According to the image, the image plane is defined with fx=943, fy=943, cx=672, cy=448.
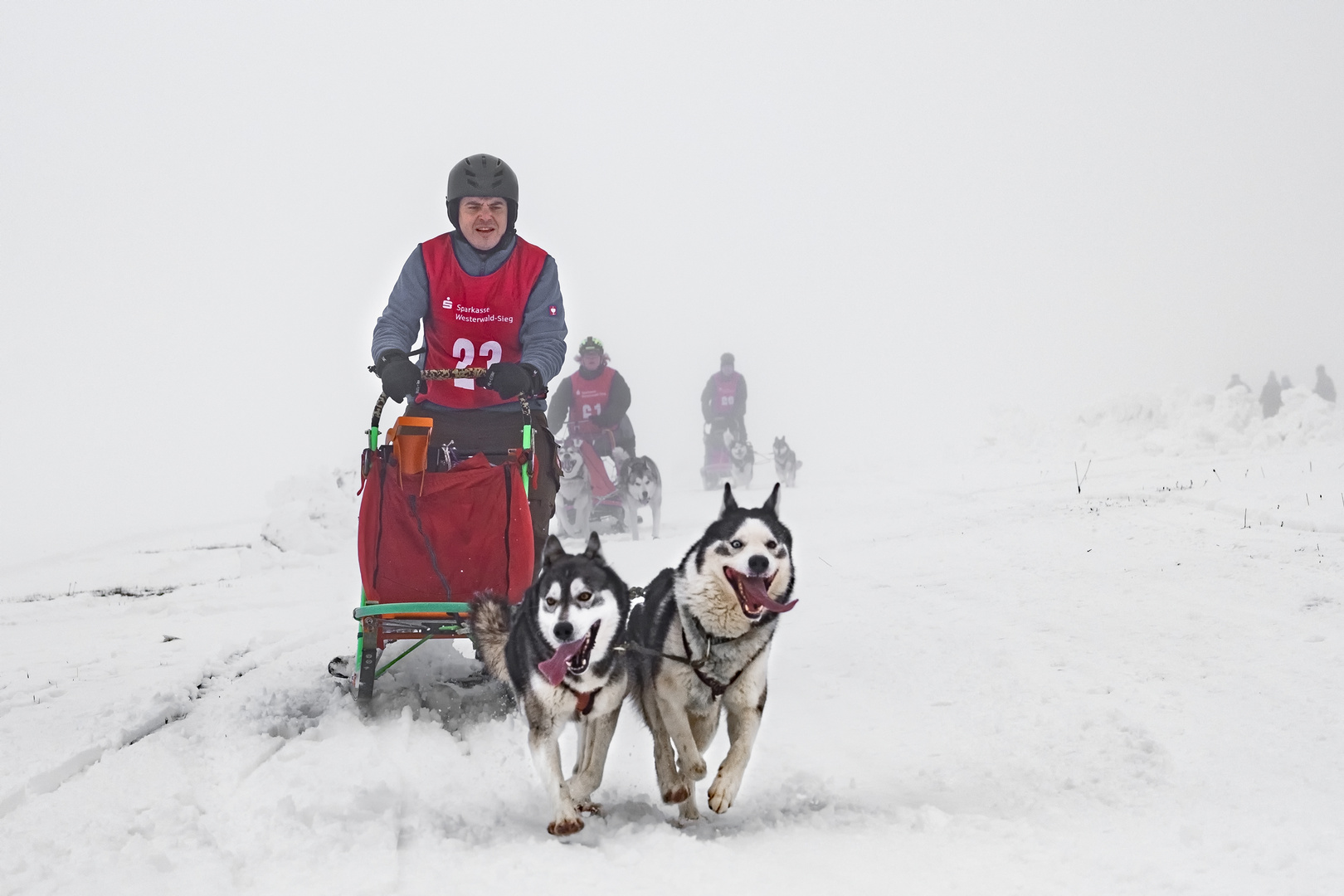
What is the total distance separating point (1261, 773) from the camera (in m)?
3.04

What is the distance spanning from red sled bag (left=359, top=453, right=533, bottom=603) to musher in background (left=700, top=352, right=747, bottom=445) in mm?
14934

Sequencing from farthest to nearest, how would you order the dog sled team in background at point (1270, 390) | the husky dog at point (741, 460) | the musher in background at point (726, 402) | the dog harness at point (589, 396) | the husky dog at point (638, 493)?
1. the musher in background at point (726, 402)
2. the husky dog at point (741, 460)
3. the dog sled team in background at point (1270, 390)
4. the dog harness at point (589, 396)
5. the husky dog at point (638, 493)

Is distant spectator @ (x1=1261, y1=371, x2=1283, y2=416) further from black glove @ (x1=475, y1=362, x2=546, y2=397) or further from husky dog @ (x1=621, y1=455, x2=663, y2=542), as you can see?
black glove @ (x1=475, y1=362, x2=546, y2=397)

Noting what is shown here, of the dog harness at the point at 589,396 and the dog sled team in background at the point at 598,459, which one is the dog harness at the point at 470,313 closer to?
the dog sled team in background at the point at 598,459

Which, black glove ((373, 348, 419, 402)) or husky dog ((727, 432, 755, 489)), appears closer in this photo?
black glove ((373, 348, 419, 402))

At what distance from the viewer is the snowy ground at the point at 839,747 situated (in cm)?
246

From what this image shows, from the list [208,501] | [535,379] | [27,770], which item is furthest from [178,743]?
[208,501]

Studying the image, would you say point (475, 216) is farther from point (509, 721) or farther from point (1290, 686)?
point (1290, 686)

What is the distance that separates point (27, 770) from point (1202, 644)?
15.6 feet

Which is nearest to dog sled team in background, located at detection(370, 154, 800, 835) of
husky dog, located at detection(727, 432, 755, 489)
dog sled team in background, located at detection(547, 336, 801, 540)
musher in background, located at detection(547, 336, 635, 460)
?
dog sled team in background, located at detection(547, 336, 801, 540)

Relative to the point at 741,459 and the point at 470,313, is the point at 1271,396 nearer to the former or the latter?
the point at 741,459

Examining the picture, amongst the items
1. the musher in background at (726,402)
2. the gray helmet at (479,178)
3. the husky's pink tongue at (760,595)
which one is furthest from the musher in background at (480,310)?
the musher in background at (726,402)

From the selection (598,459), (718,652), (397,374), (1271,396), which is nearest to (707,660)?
(718,652)

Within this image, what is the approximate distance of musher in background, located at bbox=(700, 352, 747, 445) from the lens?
62.3 feet
